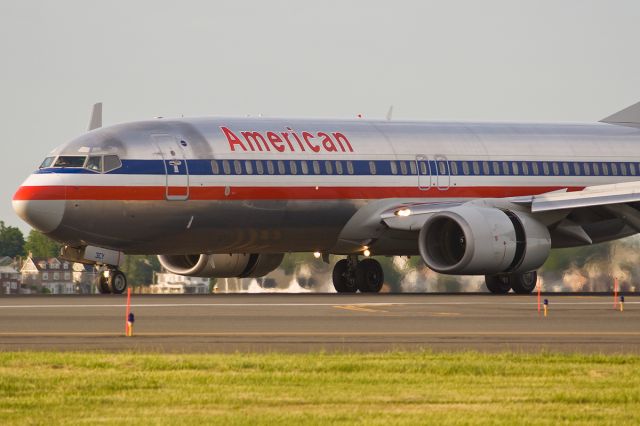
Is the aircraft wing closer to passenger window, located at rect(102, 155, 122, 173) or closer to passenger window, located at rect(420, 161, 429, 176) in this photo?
passenger window, located at rect(420, 161, 429, 176)

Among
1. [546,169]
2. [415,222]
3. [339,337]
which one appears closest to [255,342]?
[339,337]

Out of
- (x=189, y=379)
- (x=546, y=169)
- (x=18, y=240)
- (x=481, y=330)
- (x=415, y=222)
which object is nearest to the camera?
(x=189, y=379)

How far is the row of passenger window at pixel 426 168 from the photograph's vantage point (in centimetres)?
4050

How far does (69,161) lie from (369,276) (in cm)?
1094

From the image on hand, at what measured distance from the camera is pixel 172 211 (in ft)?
128

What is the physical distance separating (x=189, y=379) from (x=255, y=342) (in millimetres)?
5156

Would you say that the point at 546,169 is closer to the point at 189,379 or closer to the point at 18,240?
the point at 189,379

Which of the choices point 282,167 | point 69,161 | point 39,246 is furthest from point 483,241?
point 39,246

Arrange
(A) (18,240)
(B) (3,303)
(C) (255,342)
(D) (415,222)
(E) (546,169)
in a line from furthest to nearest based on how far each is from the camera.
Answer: (A) (18,240), (E) (546,169), (D) (415,222), (B) (3,303), (C) (255,342)

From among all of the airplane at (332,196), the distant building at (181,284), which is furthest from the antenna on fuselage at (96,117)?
the distant building at (181,284)

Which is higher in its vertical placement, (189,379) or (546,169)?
(546,169)

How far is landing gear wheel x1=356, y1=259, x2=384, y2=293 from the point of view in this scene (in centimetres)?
4581

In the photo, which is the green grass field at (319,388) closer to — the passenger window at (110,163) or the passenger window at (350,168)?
the passenger window at (110,163)

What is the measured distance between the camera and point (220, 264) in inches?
1767
